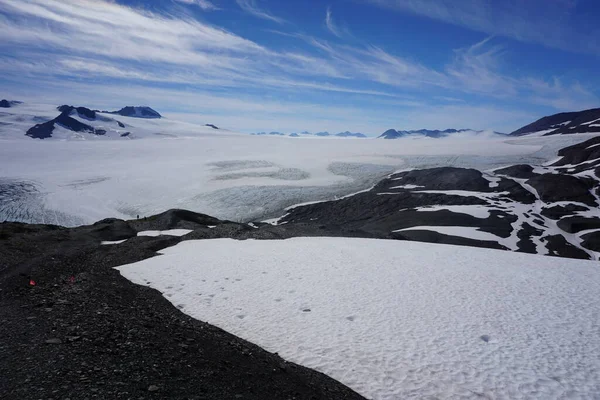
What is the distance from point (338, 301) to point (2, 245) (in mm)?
24033

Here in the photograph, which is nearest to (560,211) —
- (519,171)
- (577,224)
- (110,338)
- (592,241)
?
(577,224)

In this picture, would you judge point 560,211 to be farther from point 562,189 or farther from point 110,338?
point 110,338

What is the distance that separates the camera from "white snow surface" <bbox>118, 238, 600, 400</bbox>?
905 cm

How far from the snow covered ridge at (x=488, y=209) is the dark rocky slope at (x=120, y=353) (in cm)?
2849

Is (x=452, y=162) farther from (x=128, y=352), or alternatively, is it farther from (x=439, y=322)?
(x=128, y=352)

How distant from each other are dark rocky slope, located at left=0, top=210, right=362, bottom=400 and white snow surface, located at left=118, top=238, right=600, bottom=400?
109 cm

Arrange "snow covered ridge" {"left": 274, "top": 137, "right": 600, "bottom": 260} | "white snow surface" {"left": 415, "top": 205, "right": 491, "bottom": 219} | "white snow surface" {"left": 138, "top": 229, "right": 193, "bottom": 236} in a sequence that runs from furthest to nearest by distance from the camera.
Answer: "white snow surface" {"left": 415, "top": 205, "right": 491, "bottom": 219} → "snow covered ridge" {"left": 274, "top": 137, "right": 600, "bottom": 260} → "white snow surface" {"left": 138, "top": 229, "right": 193, "bottom": 236}

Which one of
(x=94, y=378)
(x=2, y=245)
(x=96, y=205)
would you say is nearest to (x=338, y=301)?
(x=94, y=378)

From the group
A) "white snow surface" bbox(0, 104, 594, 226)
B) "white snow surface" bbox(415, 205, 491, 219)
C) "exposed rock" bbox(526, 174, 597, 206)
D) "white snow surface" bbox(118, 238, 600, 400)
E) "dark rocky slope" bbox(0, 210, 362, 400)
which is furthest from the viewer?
"white snow surface" bbox(0, 104, 594, 226)

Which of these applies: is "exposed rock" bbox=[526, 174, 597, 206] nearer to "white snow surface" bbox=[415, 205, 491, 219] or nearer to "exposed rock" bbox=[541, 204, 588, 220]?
"exposed rock" bbox=[541, 204, 588, 220]

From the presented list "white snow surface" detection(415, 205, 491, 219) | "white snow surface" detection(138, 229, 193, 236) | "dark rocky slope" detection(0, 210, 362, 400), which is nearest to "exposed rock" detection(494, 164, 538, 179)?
"white snow surface" detection(415, 205, 491, 219)

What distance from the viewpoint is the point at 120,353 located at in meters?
8.21

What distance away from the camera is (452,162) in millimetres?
106688

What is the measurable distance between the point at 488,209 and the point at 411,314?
5473 centimetres
